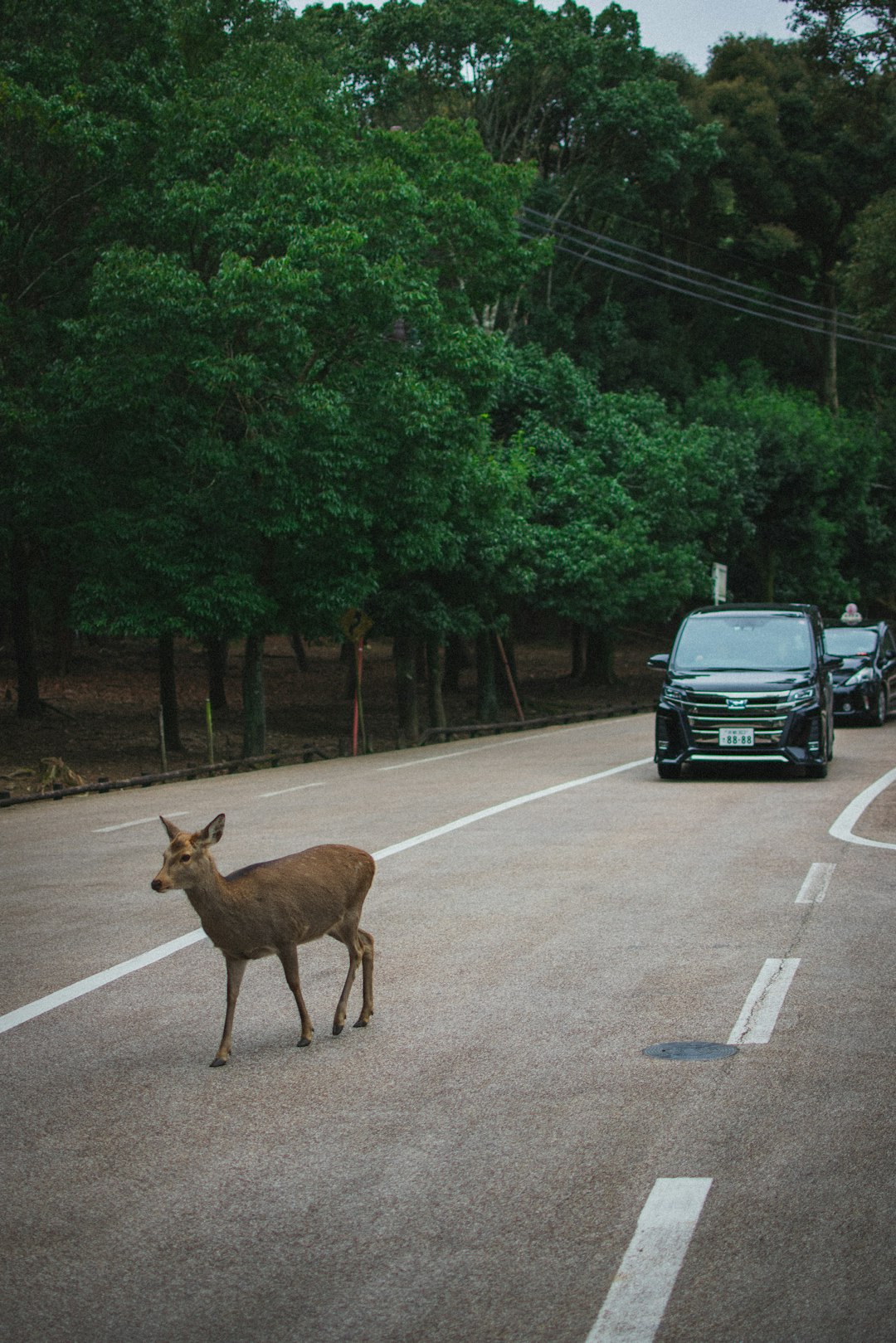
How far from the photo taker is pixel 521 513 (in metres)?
37.2

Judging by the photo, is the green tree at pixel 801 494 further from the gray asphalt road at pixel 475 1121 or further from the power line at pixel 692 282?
the gray asphalt road at pixel 475 1121

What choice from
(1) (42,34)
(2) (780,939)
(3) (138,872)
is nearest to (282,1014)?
(2) (780,939)

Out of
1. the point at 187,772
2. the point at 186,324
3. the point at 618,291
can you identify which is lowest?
the point at 187,772

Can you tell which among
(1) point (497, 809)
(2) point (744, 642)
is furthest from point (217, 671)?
(1) point (497, 809)

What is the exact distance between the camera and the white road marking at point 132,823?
55.4ft

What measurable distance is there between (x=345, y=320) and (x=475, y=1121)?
23529mm

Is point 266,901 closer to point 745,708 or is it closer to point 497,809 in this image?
point 497,809

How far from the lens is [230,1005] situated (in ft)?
22.6

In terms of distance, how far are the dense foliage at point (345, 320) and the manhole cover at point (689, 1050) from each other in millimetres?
13333

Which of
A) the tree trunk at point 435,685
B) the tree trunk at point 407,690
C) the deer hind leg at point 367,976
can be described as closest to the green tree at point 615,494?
the tree trunk at point 435,685

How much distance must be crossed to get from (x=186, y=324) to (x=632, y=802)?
13193 millimetres

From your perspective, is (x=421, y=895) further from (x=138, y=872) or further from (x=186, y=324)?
(x=186, y=324)

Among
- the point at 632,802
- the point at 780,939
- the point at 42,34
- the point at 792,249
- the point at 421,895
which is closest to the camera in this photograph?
the point at 780,939

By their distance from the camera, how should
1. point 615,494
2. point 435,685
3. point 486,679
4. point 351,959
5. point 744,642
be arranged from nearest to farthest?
point 351,959 → point 744,642 → point 435,685 → point 615,494 → point 486,679
